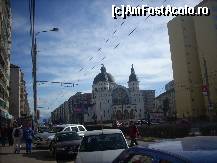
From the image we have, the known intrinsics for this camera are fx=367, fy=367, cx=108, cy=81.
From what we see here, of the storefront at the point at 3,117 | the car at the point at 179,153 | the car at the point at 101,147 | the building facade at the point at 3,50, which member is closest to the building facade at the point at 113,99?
the storefront at the point at 3,117

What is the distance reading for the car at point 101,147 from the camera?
10.9 meters

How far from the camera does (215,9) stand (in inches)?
3310

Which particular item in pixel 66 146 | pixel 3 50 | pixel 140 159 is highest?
pixel 3 50

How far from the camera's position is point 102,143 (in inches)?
481

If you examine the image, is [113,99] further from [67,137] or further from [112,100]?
[67,137]

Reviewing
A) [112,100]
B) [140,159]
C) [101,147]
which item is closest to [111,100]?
[112,100]

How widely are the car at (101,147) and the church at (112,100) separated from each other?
150 metres

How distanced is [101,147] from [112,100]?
158 meters

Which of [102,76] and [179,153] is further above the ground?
[102,76]

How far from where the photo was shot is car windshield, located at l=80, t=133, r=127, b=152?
11979mm

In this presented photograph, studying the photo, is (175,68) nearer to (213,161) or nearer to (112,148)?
(112,148)

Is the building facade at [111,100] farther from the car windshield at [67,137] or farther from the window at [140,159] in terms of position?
the window at [140,159]

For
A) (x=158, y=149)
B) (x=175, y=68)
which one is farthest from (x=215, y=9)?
(x=158, y=149)

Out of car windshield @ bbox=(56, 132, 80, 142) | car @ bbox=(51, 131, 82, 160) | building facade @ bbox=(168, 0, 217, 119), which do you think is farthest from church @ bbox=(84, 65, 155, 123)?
car @ bbox=(51, 131, 82, 160)
